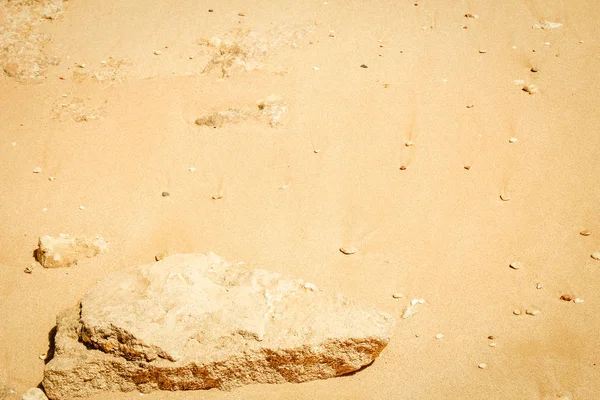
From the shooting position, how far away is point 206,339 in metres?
2.62

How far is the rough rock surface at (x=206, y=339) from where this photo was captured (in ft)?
8.49

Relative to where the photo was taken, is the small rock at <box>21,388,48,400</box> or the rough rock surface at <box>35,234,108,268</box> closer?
the small rock at <box>21,388,48,400</box>

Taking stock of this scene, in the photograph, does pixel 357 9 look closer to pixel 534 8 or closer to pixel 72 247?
pixel 534 8

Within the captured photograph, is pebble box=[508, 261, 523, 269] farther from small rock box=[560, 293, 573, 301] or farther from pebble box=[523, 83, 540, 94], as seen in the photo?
pebble box=[523, 83, 540, 94]

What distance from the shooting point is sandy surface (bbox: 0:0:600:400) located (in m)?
2.99

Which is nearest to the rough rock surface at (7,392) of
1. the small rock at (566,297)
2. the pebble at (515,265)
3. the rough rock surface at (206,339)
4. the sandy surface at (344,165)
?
the sandy surface at (344,165)

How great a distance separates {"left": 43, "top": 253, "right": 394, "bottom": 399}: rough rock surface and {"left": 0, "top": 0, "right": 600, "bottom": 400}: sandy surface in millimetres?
140

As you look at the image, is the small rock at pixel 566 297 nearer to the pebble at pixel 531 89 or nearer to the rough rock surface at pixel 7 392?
the pebble at pixel 531 89

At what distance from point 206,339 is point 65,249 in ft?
4.87

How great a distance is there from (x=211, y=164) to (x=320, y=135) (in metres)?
0.94

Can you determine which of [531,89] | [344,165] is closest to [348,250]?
[344,165]

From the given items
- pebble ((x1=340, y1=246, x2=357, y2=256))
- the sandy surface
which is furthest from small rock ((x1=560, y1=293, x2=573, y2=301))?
pebble ((x1=340, y1=246, x2=357, y2=256))

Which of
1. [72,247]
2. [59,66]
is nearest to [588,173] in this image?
[72,247]

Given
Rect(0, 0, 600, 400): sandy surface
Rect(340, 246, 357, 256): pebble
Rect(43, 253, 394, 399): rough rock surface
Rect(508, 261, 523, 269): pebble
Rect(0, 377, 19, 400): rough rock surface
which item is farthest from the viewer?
Rect(340, 246, 357, 256): pebble
